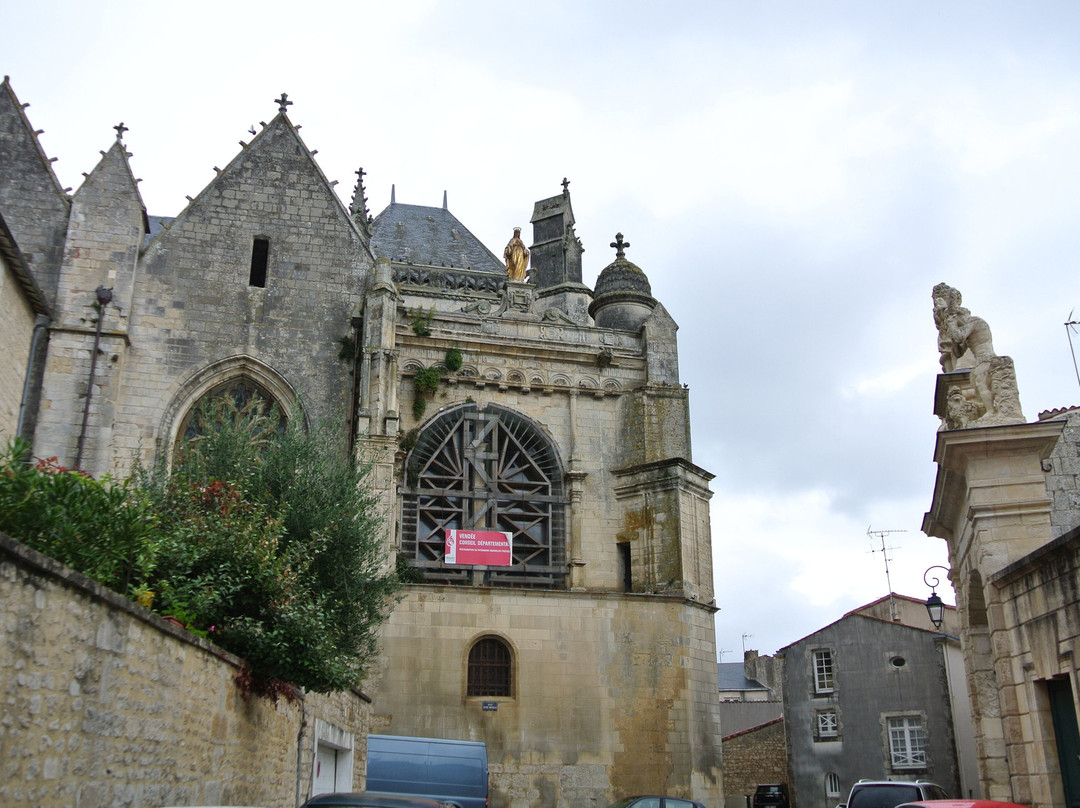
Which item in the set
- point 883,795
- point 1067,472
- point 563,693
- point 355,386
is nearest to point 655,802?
point 563,693

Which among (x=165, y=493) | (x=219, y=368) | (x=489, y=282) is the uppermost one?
(x=489, y=282)

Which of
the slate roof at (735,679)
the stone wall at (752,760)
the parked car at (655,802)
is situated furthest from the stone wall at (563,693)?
the slate roof at (735,679)

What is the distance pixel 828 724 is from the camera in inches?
1077

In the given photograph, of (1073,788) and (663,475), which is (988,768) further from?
(663,475)

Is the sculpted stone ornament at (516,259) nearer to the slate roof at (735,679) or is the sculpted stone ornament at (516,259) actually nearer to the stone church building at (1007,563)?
the stone church building at (1007,563)

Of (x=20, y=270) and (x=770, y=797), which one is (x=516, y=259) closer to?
(x=20, y=270)

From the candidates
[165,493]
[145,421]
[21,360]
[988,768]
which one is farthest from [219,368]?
[988,768]

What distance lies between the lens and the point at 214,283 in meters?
19.2

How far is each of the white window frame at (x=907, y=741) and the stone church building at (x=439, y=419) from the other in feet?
33.1

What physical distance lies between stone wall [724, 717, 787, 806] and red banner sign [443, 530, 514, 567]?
15.6m

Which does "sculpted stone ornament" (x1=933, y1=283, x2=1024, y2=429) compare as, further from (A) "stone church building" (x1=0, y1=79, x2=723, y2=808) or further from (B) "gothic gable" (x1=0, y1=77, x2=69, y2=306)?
(B) "gothic gable" (x1=0, y1=77, x2=69, y2=306)

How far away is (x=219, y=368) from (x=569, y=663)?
828cm

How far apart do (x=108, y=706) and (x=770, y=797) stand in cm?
2443

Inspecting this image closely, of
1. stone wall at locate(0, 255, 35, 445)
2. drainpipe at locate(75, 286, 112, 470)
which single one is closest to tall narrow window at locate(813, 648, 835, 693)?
drainpipe at locate(75, 286, 112, 470)
